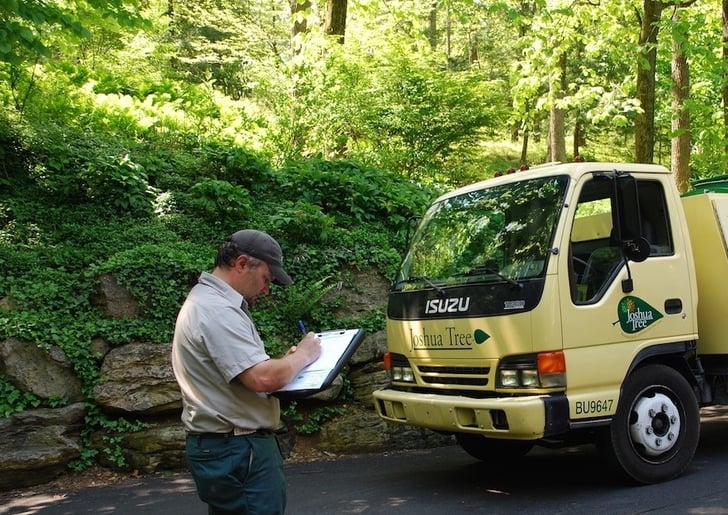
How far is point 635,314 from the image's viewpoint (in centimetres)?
570

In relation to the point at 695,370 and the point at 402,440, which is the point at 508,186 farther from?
the point at 402,440

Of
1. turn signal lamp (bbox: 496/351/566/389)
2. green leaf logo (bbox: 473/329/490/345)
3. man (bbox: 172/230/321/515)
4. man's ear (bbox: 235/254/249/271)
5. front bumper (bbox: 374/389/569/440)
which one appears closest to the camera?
man (bbox: 172/230/321/515)

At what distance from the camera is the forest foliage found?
812 cm

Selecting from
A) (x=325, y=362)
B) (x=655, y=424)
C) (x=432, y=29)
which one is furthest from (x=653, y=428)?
(x=432, y=29)

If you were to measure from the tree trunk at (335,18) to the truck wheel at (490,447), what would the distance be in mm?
9834

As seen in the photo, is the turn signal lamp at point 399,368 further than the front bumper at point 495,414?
Yes

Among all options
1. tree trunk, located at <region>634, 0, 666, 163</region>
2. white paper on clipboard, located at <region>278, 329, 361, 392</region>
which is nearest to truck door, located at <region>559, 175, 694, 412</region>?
white paper on clipboard, located at <region>278, 329, 361, 392</region>

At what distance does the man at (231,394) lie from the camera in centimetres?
300

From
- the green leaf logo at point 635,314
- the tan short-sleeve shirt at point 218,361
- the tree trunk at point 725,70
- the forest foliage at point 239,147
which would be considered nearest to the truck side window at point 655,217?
the green leaf logo at point 635,314

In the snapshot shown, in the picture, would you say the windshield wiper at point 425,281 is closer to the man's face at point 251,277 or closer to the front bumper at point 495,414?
the front bumper at point 495,414

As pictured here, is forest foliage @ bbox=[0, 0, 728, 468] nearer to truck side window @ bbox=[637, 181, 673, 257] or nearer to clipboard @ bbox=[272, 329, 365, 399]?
truck side window @ bbox=[637, 181, 673, 257]

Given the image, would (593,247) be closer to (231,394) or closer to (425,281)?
(425,281)

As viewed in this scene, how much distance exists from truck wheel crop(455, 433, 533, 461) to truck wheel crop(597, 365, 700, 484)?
132 cm

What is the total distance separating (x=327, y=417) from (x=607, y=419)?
3.29 m
